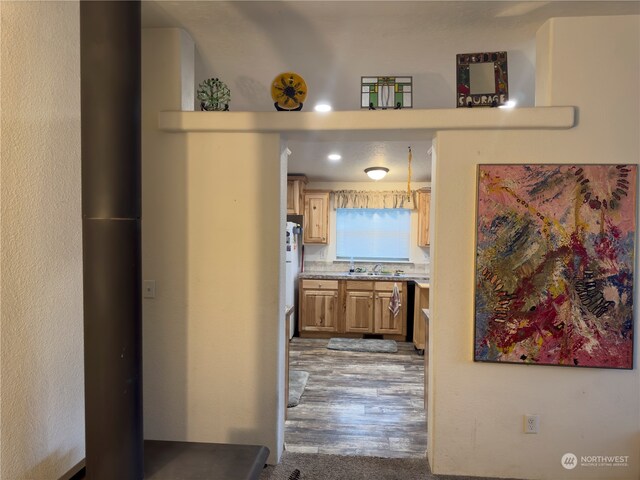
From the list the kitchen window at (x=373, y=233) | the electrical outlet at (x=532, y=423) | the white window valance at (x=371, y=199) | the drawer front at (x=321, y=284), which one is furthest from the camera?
the kitchen window at (x=373, y=233)

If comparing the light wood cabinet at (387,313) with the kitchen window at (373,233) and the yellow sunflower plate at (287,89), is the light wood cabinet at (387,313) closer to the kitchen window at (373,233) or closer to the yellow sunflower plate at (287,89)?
the kitchen window at (373,233)

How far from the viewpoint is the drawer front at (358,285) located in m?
4.96

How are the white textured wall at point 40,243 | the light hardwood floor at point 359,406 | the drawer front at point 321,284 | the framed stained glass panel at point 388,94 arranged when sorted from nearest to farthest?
the white textured wall at point 40,243
the framed stained glass panel at point 388,94
the light hardwood floor at point 359,406
the drawer front at point 321,284

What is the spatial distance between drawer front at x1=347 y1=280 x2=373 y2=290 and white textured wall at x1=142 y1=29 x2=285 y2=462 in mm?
2876

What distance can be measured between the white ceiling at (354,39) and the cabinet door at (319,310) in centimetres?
287

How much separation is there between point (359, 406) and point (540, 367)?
1522 millimetres

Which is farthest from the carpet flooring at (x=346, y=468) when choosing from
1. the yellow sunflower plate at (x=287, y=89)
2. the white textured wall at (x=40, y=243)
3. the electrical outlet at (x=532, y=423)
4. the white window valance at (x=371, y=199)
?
the white window valance at (x=371, y=199)

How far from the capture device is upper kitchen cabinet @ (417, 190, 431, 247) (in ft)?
17.3

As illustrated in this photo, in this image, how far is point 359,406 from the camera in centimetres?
302

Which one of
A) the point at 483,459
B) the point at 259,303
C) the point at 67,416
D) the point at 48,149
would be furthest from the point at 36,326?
the point at 483,459

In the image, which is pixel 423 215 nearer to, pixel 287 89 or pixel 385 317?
pixel 385 317

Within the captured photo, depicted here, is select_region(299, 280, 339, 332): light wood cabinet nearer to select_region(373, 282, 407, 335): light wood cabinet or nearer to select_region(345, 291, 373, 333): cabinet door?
select_region(345, 291, 373, 333): cabinet door

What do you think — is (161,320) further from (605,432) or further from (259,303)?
(605,432)

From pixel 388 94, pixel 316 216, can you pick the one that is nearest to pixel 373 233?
pixel 316 216
